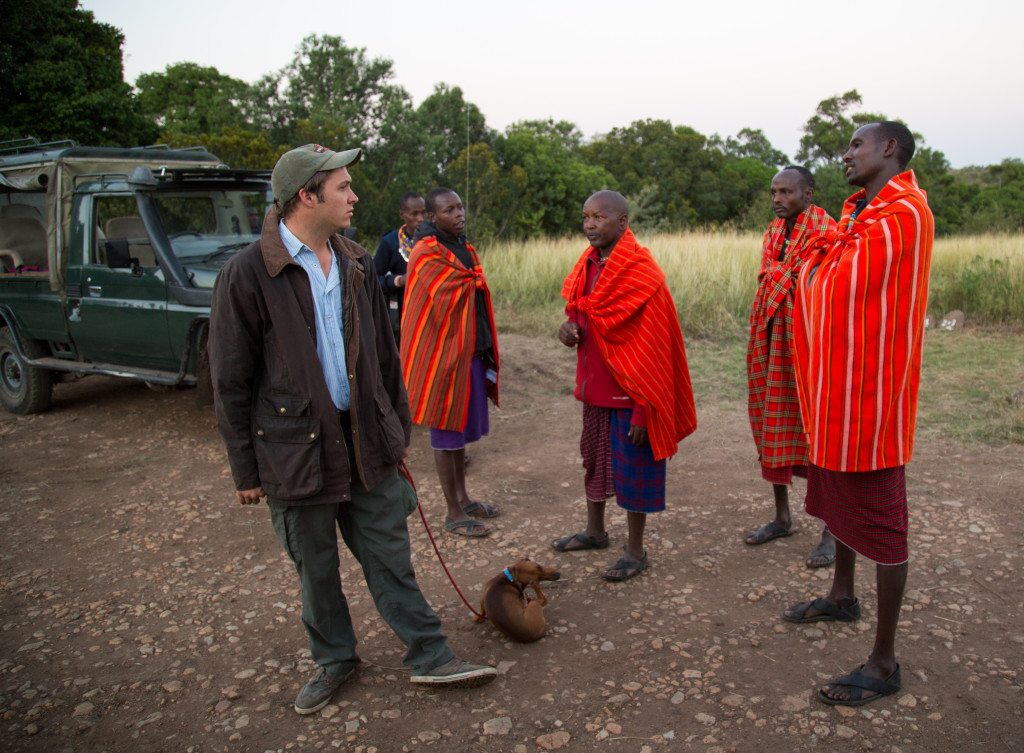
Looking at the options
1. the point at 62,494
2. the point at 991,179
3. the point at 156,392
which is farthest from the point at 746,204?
the point at 62,494

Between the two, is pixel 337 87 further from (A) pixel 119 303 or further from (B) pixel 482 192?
(A) pixel 119 303

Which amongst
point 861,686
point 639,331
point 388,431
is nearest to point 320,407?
point 388,431

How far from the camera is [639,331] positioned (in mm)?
3689

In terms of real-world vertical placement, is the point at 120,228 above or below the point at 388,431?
above

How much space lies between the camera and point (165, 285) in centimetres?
618

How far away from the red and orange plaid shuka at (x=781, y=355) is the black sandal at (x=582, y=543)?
91 cm

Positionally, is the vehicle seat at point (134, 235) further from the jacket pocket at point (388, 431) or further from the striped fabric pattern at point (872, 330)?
the striped fabric pattern at point (872, 330)

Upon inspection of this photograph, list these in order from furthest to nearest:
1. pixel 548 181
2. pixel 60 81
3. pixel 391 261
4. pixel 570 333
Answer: pixel 548 181
pixel 60 81
pixel 391 261
pixel 570 333

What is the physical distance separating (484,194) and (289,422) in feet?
46.9

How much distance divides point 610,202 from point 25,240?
7006 millimetres

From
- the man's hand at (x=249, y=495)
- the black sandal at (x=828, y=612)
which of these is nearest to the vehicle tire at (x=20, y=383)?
Answer: the man's hand at (x=249, y=495)

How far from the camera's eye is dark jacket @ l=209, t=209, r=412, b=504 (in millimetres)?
2670

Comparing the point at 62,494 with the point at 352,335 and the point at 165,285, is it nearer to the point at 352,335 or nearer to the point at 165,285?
the point at 165,285

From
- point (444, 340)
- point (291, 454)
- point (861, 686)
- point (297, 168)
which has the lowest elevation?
point (861, 686)
